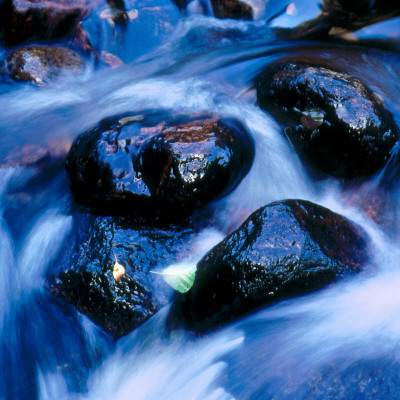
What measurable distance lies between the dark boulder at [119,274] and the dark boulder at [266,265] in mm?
251

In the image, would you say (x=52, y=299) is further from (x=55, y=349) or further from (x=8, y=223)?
(x=8, y=223)

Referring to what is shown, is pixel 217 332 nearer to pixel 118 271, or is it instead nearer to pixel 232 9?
pixel 118 271

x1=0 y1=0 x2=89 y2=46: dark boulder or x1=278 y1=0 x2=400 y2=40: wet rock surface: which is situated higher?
x1=0 y1=0 x2=89 y2=46: dark boulder

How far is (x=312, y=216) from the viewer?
9.41 feet

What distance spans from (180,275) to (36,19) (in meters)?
4.45

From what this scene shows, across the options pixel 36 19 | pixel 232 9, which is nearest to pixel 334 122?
pixel 232 9

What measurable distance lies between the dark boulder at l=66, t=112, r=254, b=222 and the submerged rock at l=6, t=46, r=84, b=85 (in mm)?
1994

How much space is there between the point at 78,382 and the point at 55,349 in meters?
0.31

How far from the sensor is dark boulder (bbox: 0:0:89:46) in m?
5.40

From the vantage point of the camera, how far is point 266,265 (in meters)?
2.58

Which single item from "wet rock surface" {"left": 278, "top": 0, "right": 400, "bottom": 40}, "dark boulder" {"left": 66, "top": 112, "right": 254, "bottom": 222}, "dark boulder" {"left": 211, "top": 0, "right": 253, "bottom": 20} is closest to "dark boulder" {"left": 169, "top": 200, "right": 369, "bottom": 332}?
"dark boulder" {"left": 66, "top": 112, "right": 254, "bottom": 222}

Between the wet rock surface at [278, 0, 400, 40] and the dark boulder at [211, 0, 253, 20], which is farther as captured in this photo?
the dark boulder at [211, 0, 253, 20]

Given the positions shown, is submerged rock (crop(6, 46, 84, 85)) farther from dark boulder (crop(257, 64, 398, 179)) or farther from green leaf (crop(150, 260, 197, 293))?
green leaf (crop(150, 260, 197, 293))

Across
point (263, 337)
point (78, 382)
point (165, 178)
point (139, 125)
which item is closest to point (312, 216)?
point (263, 337)
